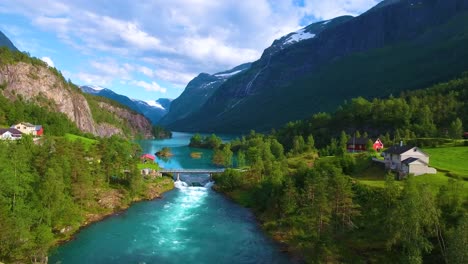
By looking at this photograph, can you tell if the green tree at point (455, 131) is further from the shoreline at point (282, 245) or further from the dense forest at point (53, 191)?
the dense forest at point (53, 191)

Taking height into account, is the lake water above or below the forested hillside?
below

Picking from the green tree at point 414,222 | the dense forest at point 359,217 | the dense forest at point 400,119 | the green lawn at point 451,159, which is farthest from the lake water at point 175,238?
the dense forest at point 400,119

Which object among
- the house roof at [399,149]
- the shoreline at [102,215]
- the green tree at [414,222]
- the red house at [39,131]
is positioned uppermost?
the red house at [39,131]

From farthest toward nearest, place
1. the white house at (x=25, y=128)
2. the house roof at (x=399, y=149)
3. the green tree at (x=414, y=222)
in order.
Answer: the white house at (x=25, y=128) → the house roof at (x=399, y=149) → the green tree at (x=414, y=222)

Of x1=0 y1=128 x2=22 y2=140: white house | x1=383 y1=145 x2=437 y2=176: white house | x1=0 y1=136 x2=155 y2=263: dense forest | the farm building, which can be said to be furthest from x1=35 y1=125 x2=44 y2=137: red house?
x1=383 y1=145 x2=437 y2=176: white house

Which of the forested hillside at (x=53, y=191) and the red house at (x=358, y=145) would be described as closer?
the forested hillside at (x=53, y=191)

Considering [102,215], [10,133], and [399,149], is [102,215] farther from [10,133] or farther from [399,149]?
[10,133]

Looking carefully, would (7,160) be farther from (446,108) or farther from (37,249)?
(446,108)

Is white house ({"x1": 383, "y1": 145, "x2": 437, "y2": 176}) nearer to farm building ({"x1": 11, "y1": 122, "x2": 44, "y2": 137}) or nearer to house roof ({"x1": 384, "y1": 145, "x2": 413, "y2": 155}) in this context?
house roof ({"x1": 384, "y1": 145, "x2": 413, "y2": 155})
